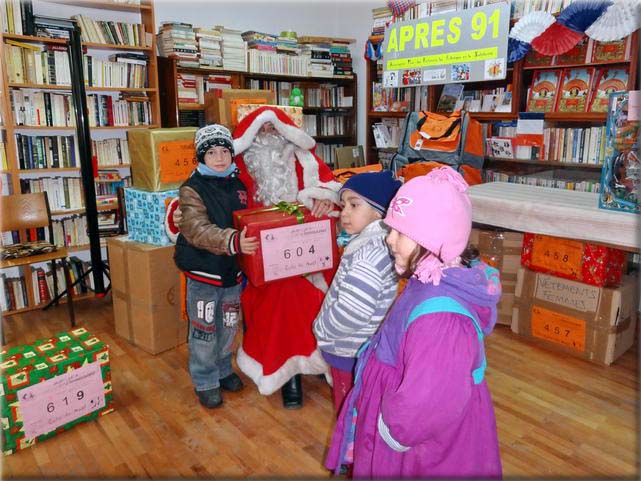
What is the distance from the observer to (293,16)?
211 inches

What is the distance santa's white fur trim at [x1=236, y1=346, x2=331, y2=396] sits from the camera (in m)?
2.24

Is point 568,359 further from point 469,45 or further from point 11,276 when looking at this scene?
point 11,276

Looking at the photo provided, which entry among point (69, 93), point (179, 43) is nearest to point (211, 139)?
point (69, 93)

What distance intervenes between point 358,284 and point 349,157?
4204 mm

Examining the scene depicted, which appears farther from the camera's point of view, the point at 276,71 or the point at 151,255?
the point at 276,71

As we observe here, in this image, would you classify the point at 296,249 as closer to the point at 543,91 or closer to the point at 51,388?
the point at 51,388

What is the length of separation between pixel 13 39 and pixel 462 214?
364 centimetres

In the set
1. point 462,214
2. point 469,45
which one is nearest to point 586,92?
point 469,45

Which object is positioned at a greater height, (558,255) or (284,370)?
(558,255)

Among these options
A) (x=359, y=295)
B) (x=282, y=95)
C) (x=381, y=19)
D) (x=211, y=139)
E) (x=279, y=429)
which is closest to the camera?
(x=359, y=295)

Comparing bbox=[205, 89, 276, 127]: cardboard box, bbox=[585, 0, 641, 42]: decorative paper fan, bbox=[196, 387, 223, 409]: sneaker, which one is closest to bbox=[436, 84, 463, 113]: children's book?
bbox=[585, 0, 641, 42]: decorative paper fan

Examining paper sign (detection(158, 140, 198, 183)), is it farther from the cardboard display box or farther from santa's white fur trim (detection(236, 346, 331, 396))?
the cardboard display box

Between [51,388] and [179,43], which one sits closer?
[51,388]

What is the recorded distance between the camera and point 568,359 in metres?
2.80
